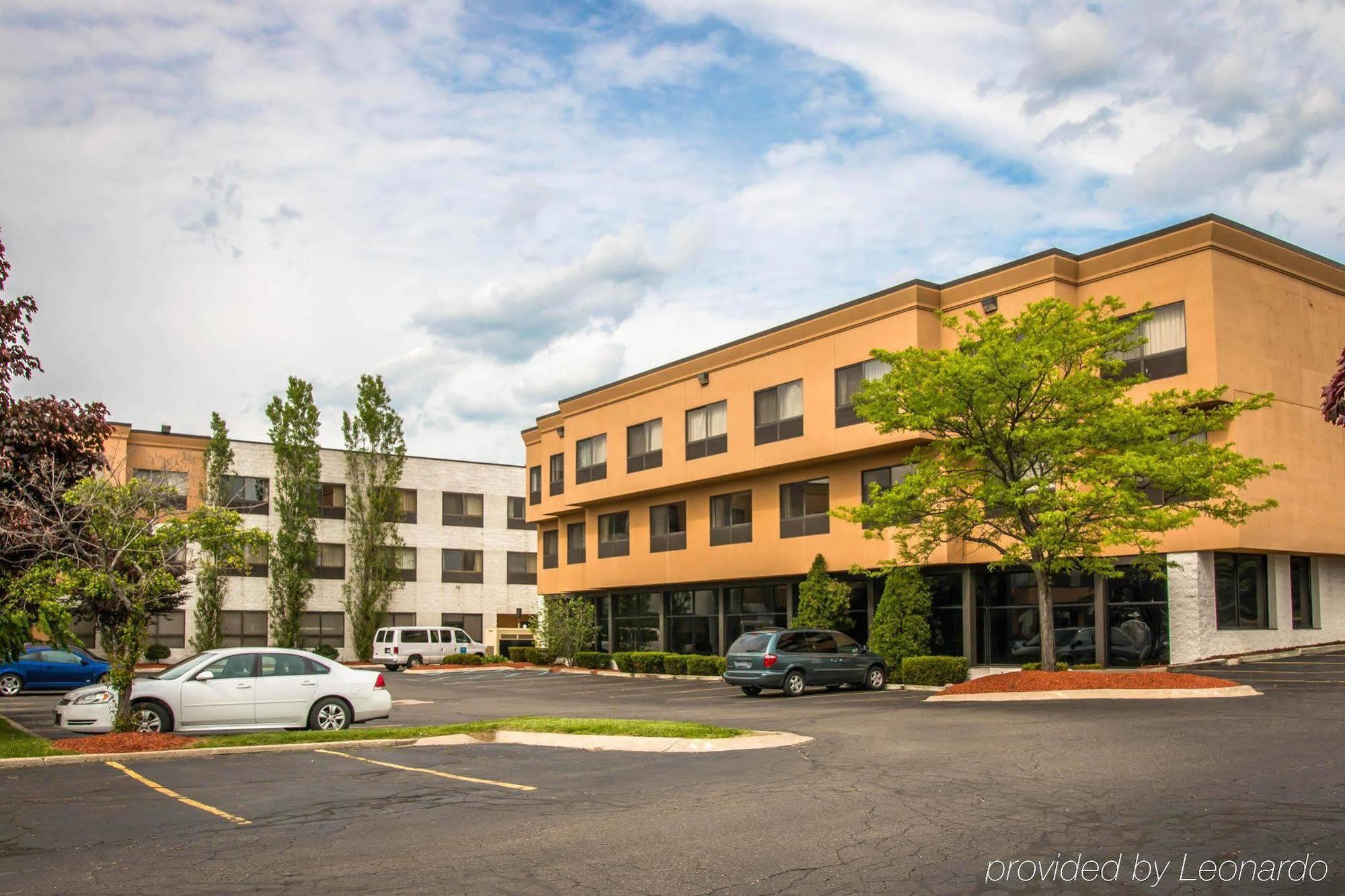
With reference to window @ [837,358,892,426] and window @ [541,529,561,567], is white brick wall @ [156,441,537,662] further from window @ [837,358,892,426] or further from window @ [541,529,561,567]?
window @ [837,358,892,426]

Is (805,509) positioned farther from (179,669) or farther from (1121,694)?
(179,669)

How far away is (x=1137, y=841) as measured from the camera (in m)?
9.23

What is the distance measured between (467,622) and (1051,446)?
45.9m

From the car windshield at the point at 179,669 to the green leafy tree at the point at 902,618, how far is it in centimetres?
1934

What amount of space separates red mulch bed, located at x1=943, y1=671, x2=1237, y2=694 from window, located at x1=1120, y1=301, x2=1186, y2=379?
27.7ft

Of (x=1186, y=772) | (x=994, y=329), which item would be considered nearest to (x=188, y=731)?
(x=1186, y=772)

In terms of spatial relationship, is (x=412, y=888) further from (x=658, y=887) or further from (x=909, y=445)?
(x=909, y=445)

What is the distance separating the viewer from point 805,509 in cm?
3981

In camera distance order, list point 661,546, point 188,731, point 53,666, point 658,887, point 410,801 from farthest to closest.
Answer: point 661,546 < point 53,666 < point 188,731 < point 410,801 < point 658,887

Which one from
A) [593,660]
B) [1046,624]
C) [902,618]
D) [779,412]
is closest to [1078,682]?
[1046,624]

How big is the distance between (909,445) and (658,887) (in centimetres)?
2788

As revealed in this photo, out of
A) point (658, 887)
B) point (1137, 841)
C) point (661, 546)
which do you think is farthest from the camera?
point (661, 546)

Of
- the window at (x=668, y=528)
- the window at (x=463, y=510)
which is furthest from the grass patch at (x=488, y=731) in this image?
the window at (x=463, y=510)

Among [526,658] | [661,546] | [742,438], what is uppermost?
[742,438]
